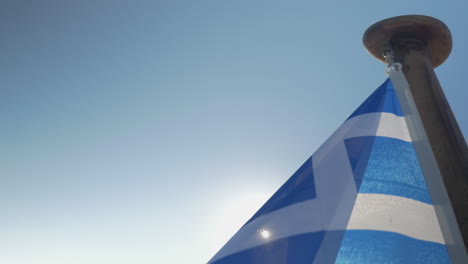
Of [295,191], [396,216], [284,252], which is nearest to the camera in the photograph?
[284,252]

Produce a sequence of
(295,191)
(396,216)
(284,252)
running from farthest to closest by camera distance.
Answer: (295,191), (396,216), (284,252)

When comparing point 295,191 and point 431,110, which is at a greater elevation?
point 431,110

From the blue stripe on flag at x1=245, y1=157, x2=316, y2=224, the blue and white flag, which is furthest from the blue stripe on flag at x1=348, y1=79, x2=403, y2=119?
the blue stripe on flag at x1=245, y1=157, x2=316, y2=224

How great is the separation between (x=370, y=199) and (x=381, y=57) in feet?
3.31

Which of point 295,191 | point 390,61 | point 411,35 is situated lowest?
point 295,191

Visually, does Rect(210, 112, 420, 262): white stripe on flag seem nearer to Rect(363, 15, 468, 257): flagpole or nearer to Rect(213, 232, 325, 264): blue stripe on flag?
Rect(213, 232, 325, 264): blue stripe on flag

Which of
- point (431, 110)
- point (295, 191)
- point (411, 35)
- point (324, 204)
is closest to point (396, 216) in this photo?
point (324, 204)

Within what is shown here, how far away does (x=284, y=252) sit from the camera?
5.00 feet

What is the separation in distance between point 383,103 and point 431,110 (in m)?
0.32

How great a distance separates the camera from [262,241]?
1576mm

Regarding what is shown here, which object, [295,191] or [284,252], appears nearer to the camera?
[284,252]

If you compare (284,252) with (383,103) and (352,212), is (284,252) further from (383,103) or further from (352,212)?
(383,103)

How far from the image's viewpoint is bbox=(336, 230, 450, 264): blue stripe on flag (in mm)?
1541

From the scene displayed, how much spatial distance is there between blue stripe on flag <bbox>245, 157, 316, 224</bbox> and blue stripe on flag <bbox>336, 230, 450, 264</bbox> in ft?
0.90
